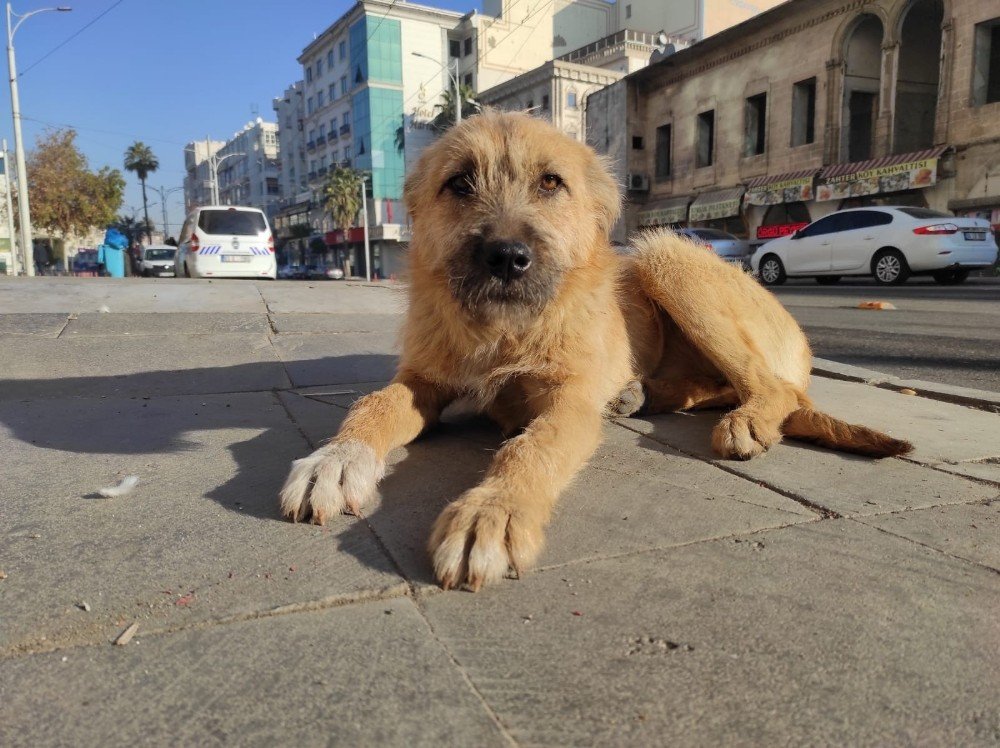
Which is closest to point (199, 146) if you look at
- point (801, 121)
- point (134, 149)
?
point (134, 149)

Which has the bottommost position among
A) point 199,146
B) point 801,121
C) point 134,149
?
point 801,121

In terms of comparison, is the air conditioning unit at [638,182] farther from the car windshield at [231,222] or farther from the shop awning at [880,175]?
the car windshield at [231,222]

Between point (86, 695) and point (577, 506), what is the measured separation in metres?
1.40

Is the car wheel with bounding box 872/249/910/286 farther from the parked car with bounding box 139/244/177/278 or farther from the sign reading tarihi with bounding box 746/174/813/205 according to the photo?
the parked car with bounding box 139/244/177/278

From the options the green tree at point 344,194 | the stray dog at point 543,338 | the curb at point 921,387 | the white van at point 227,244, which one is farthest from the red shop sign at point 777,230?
the green tree at point 344,194

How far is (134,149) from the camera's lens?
2881 inches

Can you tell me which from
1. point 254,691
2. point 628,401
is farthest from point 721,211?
point 254,691

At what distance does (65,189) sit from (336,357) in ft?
128

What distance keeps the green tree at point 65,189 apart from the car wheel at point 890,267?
38.5 meters

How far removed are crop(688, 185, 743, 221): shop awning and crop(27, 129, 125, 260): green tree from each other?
32586 mm

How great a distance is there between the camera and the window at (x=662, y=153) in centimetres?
3753

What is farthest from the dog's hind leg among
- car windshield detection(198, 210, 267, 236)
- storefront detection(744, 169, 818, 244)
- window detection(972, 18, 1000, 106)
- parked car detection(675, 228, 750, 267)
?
storefront detection(744, 169, 818, 244)

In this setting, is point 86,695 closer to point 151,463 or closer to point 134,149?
point 151,463

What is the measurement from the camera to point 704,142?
3522 centimetres
